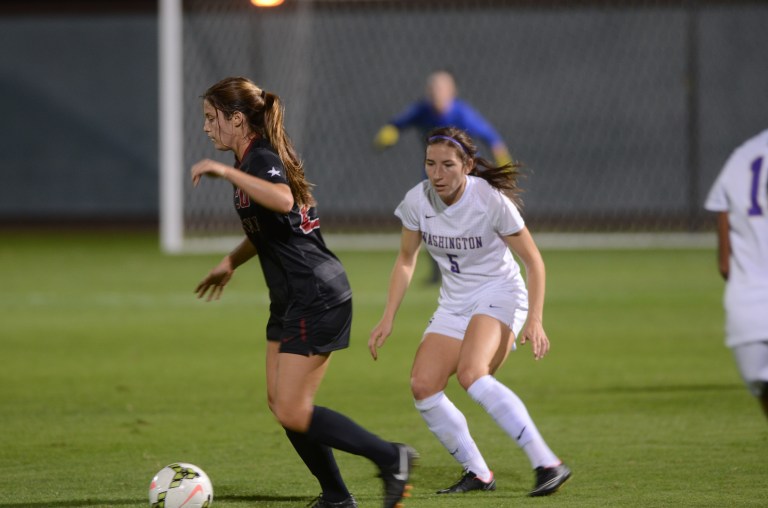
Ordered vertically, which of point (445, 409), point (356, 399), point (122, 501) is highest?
point (445, 409)

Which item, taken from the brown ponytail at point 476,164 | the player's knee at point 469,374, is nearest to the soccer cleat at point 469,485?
the player's knee at point 469,374

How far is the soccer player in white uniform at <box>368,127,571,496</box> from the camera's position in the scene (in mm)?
5250

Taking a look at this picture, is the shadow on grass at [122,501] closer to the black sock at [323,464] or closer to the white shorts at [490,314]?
the black sock at [323,464]

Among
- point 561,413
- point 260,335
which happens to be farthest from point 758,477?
point 260,335

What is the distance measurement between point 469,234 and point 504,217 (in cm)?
18

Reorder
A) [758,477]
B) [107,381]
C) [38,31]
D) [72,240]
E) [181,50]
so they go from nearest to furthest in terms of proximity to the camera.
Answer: [758,477] → [107,381] → [181,50] → [72,240] → [38,31]

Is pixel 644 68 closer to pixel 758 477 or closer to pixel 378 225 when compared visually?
pixel 378 225

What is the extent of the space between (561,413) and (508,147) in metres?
16.7

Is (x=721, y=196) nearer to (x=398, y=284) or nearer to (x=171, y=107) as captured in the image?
(x=398, y=284)

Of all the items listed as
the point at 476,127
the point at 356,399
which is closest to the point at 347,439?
the point at 356,399

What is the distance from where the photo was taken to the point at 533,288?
530 centimetres

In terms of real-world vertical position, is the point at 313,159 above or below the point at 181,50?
below

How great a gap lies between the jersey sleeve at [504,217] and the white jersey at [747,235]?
1604 millimetres

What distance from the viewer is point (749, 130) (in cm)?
2294
